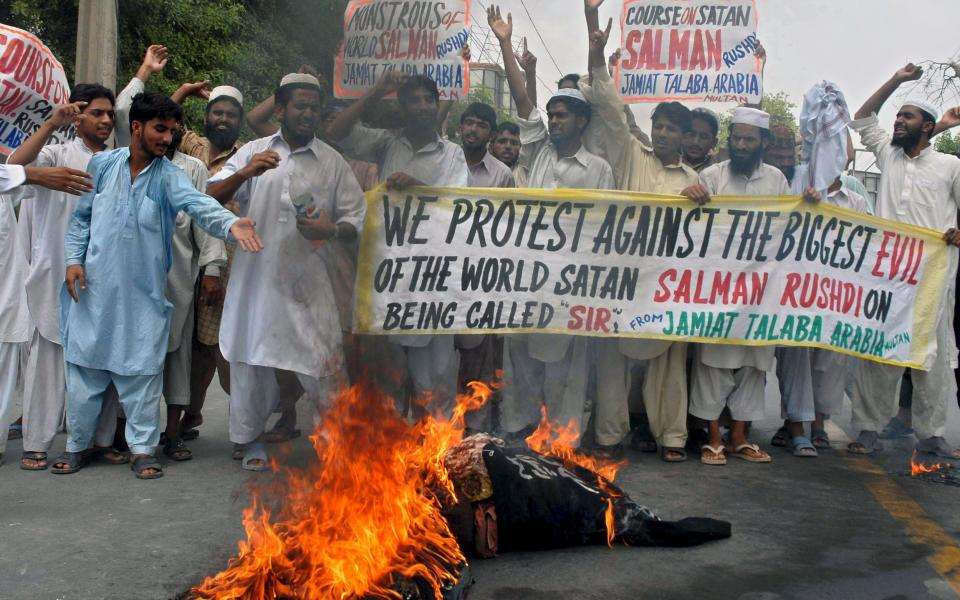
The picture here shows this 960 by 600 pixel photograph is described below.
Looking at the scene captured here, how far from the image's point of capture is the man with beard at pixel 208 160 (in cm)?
614

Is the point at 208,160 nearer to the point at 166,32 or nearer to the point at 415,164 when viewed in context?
the point at 415,164

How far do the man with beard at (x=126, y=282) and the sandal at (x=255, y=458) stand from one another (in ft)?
1.59

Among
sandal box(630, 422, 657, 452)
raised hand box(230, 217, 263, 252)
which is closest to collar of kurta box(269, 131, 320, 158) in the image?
raised hand box(230, 217, 263, 252)

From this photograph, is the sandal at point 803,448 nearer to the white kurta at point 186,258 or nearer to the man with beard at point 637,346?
the man with beard at point 637,346

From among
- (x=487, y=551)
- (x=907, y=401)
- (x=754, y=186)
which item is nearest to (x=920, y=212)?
(x=754, y=186)

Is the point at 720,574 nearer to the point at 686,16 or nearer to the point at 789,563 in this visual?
the point at 789,563

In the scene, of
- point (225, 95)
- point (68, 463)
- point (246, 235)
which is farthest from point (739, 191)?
point (68, 463)

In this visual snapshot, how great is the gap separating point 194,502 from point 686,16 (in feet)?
15.6

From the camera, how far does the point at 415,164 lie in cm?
612

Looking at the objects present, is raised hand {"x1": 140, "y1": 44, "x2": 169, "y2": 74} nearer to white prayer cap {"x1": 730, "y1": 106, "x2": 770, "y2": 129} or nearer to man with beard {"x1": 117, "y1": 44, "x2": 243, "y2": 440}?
man with beard {"x1": 117, "y1": 44, "x2": 243, "y2": 440}

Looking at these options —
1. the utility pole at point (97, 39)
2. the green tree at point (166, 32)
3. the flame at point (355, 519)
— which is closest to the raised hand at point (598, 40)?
the flame at point (355, 519)

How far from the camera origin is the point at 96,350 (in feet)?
17.7

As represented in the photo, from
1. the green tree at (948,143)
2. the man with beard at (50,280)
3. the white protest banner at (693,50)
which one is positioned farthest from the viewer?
the green tree at (948,143)

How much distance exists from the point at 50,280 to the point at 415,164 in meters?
2.18
